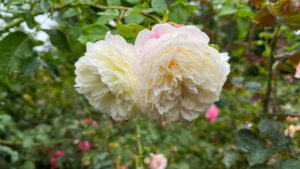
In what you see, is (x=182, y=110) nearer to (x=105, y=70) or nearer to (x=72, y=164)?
(x=105, y=70)

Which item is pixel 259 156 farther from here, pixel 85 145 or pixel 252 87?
pixel 85 145

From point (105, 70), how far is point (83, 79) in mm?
69

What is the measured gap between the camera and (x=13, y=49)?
0.78 meters

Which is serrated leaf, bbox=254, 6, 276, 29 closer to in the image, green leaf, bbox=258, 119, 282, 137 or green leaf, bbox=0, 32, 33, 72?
green leaf, bbox=258, 119, 282, 137

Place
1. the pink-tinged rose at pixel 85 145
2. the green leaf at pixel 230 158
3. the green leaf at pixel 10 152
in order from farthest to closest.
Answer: the pink-tinged rose at pixel 85 145 → the green leaf at pixel 10 152 → the green leaf at pixel 230 158

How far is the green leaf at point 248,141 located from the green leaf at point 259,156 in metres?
0.05

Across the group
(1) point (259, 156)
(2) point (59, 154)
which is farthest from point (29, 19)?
(2) point (59, 154)

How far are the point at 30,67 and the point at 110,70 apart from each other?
60cm

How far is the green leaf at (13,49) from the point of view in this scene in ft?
2.46

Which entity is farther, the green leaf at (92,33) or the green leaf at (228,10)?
the green leaf at (228,10)

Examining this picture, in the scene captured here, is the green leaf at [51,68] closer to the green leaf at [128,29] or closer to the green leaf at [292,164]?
the green leaf at [128,29]

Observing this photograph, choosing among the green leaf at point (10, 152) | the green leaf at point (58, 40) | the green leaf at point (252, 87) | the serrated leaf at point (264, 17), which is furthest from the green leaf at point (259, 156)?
the green leaf at point (10, 152)

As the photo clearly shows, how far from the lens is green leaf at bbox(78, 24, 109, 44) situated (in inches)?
21.5

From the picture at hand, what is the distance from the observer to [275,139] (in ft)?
2.60
